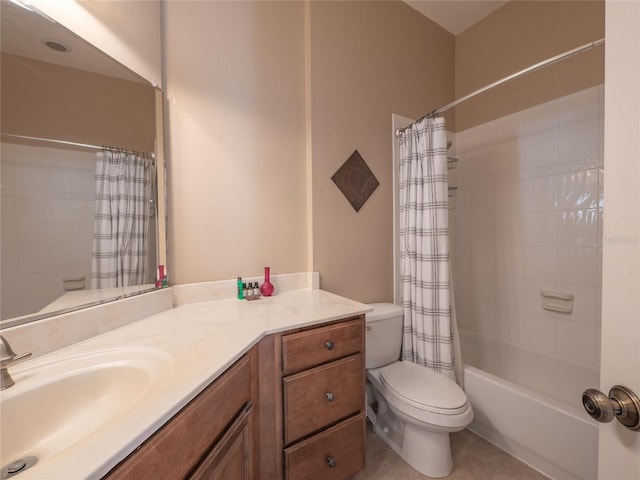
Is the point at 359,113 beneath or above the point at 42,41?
above

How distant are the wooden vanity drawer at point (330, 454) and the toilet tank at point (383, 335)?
1.51ft

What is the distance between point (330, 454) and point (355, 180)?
1514mm

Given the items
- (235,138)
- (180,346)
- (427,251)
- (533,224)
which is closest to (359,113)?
(235,138)

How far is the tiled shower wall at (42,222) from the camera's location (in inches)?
30.1

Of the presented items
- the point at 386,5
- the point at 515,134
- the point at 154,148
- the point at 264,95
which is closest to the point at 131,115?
the point at 154,148

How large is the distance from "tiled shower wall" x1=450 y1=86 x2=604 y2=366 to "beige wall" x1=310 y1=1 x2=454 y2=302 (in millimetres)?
746

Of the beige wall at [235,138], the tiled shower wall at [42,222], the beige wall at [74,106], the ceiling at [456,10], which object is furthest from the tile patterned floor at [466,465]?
the ceiling at [456,10]

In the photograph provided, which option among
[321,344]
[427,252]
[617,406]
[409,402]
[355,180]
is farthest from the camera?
[355,180]

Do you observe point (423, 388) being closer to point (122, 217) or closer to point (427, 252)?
point (427, 252)

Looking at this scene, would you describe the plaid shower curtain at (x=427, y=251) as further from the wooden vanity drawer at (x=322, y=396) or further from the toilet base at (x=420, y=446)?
the wooden vanity drawer at (x=322, y=396)

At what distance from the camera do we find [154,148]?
1262mm

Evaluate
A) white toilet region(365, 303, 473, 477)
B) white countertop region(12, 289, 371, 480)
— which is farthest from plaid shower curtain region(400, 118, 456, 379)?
white countertop region(12, 289, 371, 480)

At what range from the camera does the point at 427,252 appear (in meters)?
1.68

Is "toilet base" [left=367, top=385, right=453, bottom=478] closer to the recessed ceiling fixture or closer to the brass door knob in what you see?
the brass door knob
